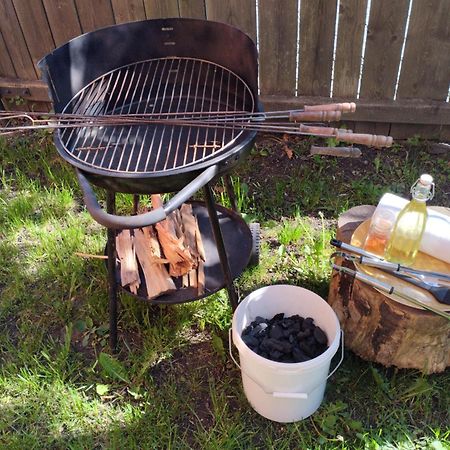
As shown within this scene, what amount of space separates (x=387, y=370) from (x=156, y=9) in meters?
2.60

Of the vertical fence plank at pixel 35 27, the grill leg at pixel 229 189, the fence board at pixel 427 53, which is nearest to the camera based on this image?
the grill leg at pixel 229 189

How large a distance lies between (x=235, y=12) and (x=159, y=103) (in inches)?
47.0

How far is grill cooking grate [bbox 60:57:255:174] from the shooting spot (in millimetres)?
1979

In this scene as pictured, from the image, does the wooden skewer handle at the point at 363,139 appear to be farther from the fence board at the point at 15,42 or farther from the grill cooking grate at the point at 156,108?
the fence board at the point at 15,42

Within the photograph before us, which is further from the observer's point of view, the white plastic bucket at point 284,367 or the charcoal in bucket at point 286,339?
the charcoal in bucket at point 286,339

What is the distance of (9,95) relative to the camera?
3889 millimetres

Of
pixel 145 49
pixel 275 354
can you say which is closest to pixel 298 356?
pixel 275 354

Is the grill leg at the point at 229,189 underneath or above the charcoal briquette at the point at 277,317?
above

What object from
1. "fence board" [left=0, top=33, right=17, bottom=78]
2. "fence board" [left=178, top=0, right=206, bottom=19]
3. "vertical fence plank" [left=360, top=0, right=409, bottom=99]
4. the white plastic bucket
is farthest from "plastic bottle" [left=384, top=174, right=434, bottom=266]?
"fence board" [left=0, top=33, right=17, bottom=78]

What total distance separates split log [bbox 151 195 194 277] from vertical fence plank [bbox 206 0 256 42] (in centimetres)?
149

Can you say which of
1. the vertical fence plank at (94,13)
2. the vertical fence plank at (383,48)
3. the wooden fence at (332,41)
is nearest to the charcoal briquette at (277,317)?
the wooden fence at (332,41)

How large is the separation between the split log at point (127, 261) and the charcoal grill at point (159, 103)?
13 cm

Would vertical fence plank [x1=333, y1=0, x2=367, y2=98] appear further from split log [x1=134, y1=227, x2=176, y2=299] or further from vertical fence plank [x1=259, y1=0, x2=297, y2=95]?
split log [x1=134, y1=227, x2=176, y2=299]

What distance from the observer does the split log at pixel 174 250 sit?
2.43 meters
